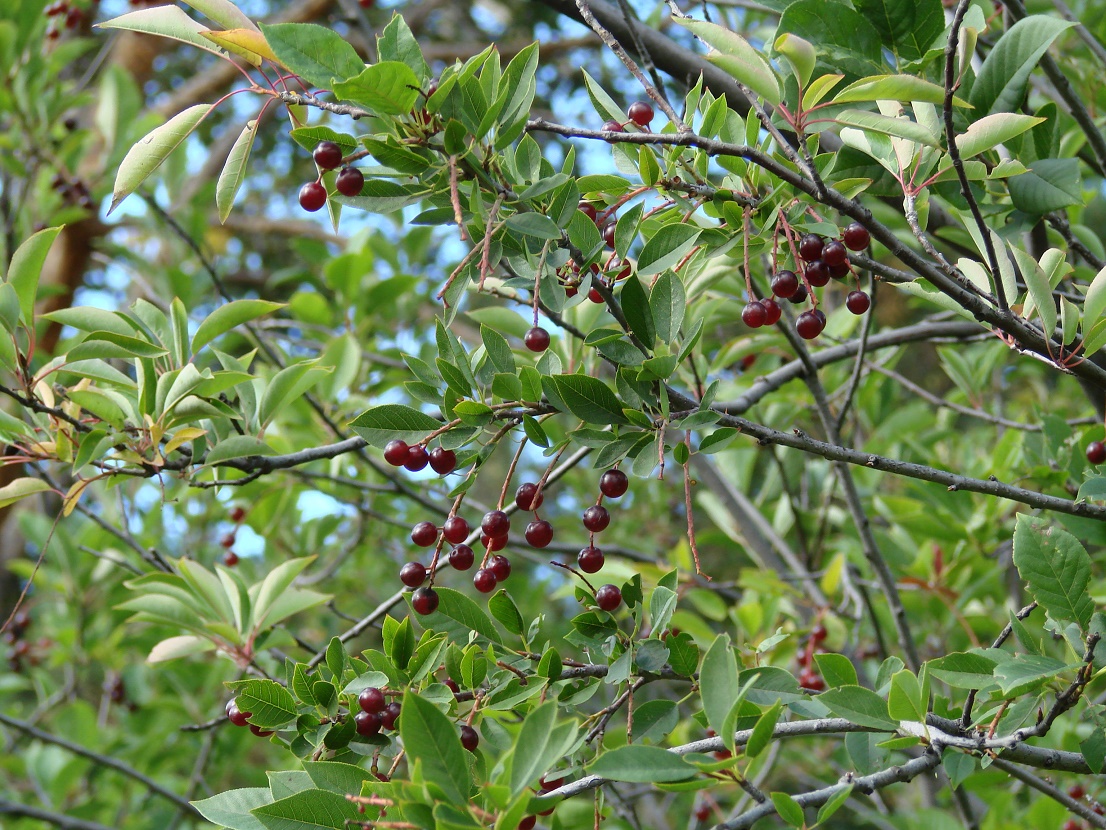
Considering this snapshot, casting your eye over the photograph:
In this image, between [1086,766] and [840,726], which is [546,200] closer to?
[840,726]

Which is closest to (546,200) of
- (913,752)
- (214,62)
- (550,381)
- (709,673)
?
(550,381)

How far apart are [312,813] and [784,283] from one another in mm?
755

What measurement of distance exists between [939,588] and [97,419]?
1.97 meters

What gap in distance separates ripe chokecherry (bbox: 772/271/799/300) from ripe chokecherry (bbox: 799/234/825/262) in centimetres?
3

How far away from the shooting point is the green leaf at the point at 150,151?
42.8 inches

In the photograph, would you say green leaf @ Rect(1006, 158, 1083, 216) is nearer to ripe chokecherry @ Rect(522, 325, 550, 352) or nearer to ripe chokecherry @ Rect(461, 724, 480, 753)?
ripe chokecherry @ Rect(522, 325, 550, 352)

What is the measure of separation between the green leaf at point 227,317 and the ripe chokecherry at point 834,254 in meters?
0.85

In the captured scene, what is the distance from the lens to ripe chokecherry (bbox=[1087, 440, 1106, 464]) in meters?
1.62

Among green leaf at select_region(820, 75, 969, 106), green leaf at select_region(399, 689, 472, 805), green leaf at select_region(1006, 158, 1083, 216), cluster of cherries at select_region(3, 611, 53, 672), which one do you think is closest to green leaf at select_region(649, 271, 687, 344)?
green leaf at select_region(820, 75, 969, 106)

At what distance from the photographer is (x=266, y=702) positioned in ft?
3.39

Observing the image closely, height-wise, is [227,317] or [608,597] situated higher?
[227,317]

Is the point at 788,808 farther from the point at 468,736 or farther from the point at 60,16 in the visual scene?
the point at 60,16

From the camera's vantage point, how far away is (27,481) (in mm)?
1466

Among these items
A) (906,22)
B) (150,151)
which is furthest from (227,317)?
(906,22)
